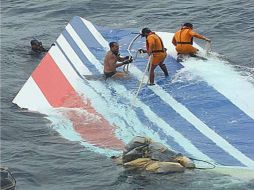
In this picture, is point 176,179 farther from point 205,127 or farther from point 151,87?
point 151,87

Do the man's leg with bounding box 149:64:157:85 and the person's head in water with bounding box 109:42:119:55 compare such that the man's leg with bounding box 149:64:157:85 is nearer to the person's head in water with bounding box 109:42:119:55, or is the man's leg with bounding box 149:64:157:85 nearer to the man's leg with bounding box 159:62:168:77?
the man's leg with bounding box 159:62:168:77

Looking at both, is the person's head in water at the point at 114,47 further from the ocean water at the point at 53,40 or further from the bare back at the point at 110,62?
the ocean water at the point at 53,40

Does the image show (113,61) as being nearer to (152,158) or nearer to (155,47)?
(155,47)

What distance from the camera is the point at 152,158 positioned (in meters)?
12.5

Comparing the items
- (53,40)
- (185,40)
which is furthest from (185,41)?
(53,40)

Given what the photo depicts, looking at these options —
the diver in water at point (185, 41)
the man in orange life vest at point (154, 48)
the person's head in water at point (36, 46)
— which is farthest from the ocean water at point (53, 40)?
the man in orange life vest at point (154, 48)

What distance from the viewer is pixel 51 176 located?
12.6m

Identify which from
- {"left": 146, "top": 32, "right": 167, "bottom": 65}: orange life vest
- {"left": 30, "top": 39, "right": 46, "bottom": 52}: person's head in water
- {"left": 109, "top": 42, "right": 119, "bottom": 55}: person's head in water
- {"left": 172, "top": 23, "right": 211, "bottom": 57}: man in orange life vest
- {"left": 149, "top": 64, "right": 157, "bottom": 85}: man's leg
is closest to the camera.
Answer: {"left": 146, "top": 32, "right": 167, "bottom": 65}: orange life vest

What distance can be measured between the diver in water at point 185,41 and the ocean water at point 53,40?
1.60 metres

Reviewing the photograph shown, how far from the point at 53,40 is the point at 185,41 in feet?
26.4

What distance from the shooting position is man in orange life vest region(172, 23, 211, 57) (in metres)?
18.2

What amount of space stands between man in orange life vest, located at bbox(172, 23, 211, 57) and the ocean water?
163 cm

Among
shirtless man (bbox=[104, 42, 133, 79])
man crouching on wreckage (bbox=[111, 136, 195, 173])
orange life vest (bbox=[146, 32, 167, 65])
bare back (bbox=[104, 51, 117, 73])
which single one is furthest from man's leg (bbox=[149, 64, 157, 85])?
man crouching on wreckage (bbox=[111, 136, 195, 173])

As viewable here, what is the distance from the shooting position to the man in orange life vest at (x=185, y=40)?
18203mm
